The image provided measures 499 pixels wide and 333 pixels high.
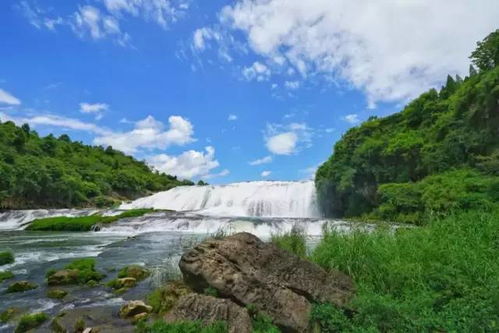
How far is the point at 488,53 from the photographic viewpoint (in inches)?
1064

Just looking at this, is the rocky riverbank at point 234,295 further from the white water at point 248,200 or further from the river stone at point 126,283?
the white water at point 248,200

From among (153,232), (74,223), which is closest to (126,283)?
(153,232)

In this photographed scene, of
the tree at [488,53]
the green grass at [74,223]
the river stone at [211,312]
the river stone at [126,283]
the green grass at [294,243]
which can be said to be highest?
the tree at [488,53]

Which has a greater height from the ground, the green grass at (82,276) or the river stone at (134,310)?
the green grass at (82,276)

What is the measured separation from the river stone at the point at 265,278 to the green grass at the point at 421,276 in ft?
1.11

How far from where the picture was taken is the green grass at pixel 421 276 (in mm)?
4742

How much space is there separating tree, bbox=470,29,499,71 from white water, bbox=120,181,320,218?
1789cm

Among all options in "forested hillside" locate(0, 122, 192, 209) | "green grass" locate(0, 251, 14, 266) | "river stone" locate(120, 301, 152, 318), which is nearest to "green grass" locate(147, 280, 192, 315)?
"river stone" locate(120, 301, 152, 318)

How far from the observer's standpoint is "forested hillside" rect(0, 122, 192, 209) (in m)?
44.0

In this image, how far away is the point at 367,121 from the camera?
37438 mm

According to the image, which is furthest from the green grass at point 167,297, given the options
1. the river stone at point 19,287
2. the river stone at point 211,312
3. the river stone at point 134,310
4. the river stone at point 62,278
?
the river stone at point 19,287

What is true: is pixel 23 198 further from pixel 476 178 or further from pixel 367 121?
pixel 476 178

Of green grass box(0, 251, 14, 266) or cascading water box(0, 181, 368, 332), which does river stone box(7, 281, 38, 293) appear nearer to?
cascading water box(0, 181, 368, 332)

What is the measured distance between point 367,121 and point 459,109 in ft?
39.4
